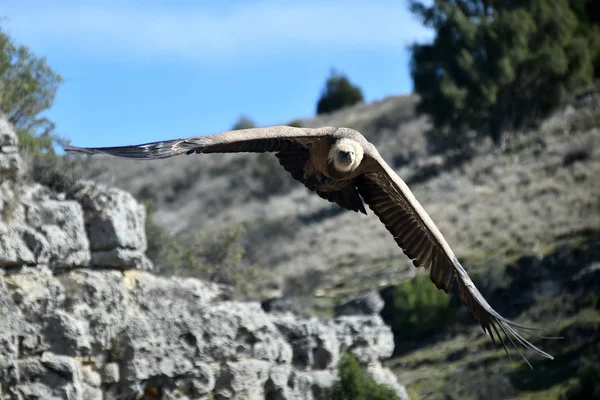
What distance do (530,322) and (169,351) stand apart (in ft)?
38.3

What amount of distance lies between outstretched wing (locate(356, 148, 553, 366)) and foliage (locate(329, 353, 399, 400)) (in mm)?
2658

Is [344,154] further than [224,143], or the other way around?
[344,154]

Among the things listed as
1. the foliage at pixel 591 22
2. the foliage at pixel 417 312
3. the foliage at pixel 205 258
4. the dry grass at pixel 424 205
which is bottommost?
the foliage at pixel 417 312

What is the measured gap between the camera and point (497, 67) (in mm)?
42250

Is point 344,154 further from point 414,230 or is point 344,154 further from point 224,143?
point 414,230

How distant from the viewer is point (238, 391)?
13305 millimetres

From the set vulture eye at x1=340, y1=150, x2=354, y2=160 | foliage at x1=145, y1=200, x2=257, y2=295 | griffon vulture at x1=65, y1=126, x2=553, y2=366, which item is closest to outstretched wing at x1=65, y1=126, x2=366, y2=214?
griffon vulture at x1=65, y1=126, x2=553, y2=366

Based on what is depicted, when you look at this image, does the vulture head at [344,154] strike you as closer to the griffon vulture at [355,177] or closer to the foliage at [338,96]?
the griffon vulture at [355,177]

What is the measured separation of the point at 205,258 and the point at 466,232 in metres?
10.7

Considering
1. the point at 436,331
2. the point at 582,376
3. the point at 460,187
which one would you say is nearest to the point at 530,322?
the point at 436,331

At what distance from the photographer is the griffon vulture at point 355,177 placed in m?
10.6

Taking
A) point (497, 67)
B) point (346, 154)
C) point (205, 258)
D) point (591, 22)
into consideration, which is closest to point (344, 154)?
point (346, 154)

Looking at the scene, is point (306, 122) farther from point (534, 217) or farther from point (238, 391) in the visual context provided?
point (238, 391)

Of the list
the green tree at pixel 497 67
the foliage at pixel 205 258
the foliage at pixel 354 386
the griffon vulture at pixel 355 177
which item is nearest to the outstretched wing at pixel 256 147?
the griffon vulture at pixel 355 177
